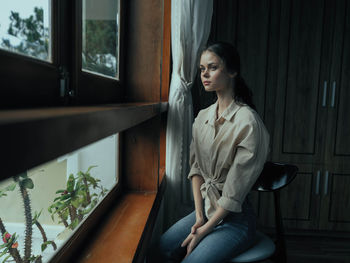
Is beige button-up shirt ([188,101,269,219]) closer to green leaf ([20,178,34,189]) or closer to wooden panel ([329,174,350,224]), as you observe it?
green leaf ([20,178,34,189])

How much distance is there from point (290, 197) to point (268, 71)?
107 cm

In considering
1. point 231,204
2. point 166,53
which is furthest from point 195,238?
point 166,53

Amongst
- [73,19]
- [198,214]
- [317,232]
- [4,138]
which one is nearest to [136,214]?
[198,214]

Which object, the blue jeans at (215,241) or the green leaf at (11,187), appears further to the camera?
the blue jeans at (215,241)

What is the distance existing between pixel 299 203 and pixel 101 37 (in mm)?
2172

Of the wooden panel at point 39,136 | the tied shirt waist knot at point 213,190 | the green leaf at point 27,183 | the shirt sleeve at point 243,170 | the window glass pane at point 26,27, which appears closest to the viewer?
the wooden panel at point 39,136

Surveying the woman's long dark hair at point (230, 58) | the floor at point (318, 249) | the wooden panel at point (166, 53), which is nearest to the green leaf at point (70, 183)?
the woman's long dark hair at point (230, 58)

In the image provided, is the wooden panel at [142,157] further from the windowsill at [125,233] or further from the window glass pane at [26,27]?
the window glass pane at [26,27]

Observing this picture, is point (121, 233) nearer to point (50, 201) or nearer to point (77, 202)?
point (77, 202)

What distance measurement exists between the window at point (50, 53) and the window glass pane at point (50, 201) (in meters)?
0.16

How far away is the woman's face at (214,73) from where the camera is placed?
1.43 metres

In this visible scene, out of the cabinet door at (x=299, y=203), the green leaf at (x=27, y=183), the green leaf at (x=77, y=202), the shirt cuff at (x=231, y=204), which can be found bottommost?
the cabinet door at (x=299, y=203)

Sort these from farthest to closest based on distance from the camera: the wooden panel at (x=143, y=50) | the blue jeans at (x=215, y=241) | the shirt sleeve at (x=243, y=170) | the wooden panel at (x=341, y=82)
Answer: the wooden panel at (x=341, y=82) < the wooden panel at (x=143, y=50) < the shirt sleeve at (x=243, y=170) < the blue jeans at (x=215, y=241)

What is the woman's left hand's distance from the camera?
1.20 metres
